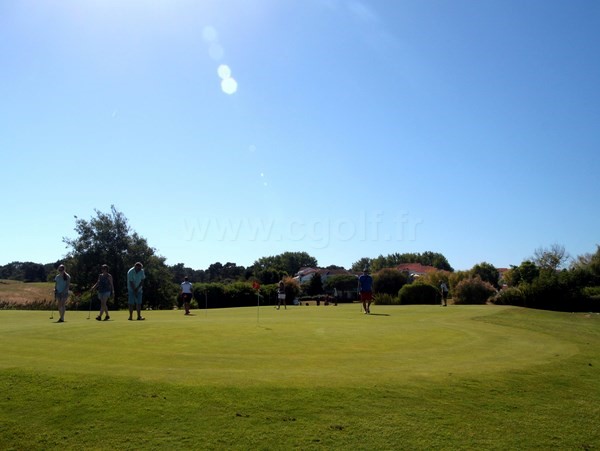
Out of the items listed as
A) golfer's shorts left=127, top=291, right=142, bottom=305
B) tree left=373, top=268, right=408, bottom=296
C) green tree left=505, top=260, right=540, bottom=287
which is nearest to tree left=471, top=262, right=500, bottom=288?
green tree left=505, top=260, right=540, bottom=287

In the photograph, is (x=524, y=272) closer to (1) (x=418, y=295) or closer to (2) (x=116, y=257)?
(1) (x=418, y=295)

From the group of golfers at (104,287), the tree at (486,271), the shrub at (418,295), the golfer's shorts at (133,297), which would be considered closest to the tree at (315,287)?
the tree at (486,271)

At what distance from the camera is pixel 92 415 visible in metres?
7.30

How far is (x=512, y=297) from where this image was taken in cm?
3584

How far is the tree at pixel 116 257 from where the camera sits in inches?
2633

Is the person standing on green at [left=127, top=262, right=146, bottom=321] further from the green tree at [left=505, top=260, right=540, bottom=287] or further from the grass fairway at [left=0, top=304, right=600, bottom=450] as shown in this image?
the green tree at [left=505, top=260, right=540, bottom=287]

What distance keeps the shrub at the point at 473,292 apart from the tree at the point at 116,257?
140ft

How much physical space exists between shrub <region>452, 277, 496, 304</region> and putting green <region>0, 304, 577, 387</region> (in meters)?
25.4

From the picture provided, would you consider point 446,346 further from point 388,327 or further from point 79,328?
point 79,328

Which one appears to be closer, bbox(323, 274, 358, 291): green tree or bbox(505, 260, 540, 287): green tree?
bbox(505, 260, 540, 287): green tree

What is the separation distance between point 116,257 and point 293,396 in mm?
66678

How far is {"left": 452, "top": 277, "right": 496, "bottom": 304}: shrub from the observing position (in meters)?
40.5

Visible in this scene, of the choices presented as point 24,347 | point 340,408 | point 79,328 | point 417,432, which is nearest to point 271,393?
point 340,408

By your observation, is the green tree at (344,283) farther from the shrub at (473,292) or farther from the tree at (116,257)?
the shrub at (473,292)
